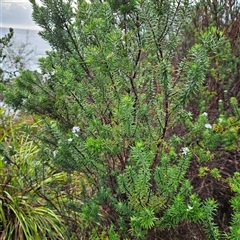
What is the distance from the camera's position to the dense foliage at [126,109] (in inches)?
41.6

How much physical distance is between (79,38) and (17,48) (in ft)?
18.1

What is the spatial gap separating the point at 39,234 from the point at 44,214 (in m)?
0.15

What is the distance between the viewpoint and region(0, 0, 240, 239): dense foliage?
106 cm

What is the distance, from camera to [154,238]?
1365 mm

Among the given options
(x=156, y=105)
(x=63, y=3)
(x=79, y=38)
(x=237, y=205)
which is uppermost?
(x=63, y=3)

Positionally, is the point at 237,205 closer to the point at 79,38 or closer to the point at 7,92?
the point at 79,38

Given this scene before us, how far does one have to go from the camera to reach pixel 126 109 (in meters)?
1.06

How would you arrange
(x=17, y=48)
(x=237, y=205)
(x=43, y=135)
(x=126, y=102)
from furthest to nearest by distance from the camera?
(x=17, y=48) → (x=43, y=135) → (x=126, y=102) → (x=237, y=205)

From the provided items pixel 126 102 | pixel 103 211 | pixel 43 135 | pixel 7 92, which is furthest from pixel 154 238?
pixel 7 92

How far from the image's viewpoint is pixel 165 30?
1.15 metres

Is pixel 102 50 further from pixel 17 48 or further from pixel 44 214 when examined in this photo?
pixel 17 48

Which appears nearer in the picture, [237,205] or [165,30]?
[237,205]

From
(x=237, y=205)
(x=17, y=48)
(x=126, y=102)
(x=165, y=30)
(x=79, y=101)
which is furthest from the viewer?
(x=17, y=48)

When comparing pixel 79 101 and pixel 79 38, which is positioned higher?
pixel 79 38
